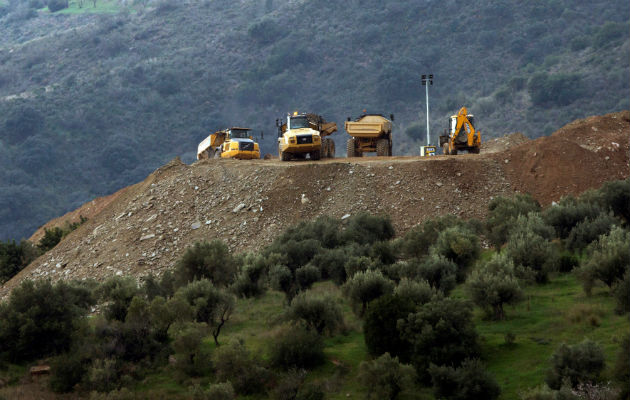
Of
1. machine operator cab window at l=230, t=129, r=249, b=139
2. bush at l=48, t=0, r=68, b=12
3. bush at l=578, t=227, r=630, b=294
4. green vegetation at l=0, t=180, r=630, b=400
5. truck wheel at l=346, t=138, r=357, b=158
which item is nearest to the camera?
green vegetation at l=0, t=180, r=630, b=400

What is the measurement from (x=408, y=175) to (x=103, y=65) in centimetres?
11317

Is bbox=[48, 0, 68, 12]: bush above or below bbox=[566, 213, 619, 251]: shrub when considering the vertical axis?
Answer: above

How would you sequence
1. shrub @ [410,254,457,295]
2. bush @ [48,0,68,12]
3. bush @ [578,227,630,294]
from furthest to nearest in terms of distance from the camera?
bush @ [48,0,68,12]
shrub @ [410,254,457,295]
bush @ [578,227,630,294]

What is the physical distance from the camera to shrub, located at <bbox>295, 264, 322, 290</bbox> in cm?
2667

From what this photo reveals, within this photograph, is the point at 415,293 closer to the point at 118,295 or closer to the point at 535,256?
the point at 535,256

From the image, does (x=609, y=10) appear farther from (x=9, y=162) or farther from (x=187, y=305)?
(x=187, y=305)

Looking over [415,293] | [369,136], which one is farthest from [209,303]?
[369,136]

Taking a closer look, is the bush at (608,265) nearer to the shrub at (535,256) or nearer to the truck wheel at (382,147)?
the shrub at (535,256)

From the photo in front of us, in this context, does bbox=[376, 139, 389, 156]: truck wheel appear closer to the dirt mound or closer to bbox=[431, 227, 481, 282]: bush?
the dirt mound

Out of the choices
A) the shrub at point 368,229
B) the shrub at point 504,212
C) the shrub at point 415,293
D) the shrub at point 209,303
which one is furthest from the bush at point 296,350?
the shrub at point 368,229

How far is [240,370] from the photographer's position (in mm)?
18984

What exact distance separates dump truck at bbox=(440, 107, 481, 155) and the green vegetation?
1524 cm

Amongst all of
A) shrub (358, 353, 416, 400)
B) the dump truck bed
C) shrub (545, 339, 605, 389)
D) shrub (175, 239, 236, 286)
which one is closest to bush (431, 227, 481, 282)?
shrub (175, 239, 236, 286)

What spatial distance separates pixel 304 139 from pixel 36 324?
2160 cm
